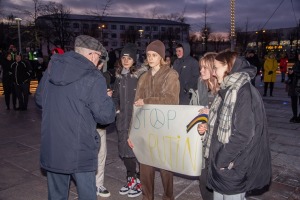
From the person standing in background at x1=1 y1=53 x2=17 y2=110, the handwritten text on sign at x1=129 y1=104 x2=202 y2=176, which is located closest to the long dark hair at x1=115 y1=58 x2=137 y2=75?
the handwritten text on sign at x1=129 y1=104 x2=202 y2=176

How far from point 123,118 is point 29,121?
5.63m

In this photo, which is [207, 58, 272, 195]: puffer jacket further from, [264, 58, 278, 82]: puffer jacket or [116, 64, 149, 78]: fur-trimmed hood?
[264, 58, 278, 82]: puffer jacket

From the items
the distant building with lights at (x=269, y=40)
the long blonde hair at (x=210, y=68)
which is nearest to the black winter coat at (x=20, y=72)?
the long blonde hair at (x=210, y=68)

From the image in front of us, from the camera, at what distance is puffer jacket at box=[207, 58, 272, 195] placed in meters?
2.32

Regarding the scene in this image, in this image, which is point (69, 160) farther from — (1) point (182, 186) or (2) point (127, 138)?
(1) point (182, 186)

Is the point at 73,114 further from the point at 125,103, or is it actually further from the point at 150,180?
the point at 150,180

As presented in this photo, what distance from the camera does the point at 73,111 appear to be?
2.62 meters

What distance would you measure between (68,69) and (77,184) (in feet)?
3.45

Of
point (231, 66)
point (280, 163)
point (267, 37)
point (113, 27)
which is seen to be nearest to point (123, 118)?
point (231, 66)

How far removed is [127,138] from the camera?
390 centimetres

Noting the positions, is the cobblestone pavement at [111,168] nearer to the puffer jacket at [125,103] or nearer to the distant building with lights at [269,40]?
the puffer jacket at [125,103]

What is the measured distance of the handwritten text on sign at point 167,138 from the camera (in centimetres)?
310

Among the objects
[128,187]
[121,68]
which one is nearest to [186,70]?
[121,68]

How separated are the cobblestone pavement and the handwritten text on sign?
0.87 meters
